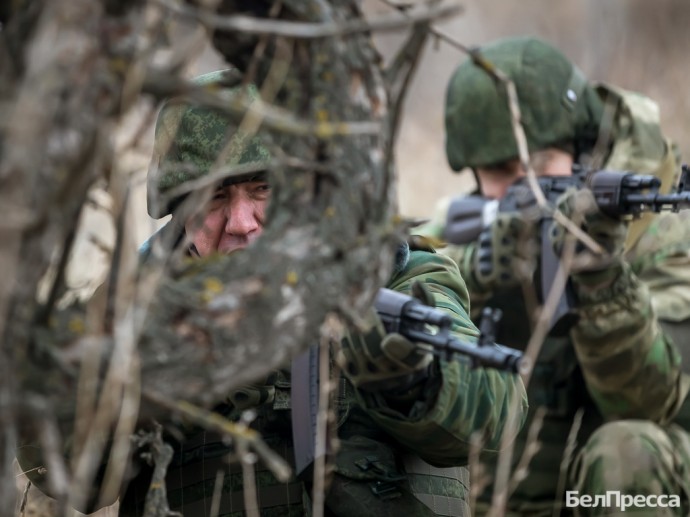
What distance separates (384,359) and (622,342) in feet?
8.48

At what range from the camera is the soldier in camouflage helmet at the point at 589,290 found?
5297 mm

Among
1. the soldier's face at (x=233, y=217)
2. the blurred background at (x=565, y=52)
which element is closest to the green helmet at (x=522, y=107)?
the soldier's face at (x=233, y=217)

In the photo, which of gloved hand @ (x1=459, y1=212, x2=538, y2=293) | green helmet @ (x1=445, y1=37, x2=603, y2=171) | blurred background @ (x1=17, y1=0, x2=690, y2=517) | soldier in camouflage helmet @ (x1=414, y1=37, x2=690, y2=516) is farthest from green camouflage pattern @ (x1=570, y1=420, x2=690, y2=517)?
blurred background @ (x1=17, y1=0, x2=690, y2=517)

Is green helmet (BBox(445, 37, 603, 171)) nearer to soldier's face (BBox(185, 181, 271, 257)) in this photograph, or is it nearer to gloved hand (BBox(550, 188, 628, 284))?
gloved hand (BBox(550, 188, 628, 284))

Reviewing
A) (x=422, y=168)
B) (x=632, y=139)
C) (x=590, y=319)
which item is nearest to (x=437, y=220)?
(x=632, y=139)

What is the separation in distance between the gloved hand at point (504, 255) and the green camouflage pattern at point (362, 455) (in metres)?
2.08

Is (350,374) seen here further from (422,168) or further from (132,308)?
(422,168)

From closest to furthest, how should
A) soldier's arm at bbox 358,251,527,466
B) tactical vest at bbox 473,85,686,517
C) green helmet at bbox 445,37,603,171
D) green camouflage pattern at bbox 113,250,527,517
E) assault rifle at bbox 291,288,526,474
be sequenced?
assault rifle at bbox 291,288,526,474 → soldier's arm at bbox 358,251,527,466 → green camouflage pattern at bbox 113,250,527,517 → tactical vest at bbox 473,85,686,517 → green helmet at bbox 445,37,603,171

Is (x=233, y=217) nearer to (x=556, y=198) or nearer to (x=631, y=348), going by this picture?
(x=556, y=198)

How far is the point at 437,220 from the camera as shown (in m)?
6.79

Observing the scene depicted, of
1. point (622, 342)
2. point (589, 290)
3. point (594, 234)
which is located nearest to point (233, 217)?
point (594, 234)

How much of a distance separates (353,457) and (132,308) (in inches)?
60.7

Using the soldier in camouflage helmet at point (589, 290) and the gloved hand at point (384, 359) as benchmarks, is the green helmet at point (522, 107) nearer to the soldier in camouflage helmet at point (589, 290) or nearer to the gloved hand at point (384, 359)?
the soldier in camouflage helmet at point (589, 290)

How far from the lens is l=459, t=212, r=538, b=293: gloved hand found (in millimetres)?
5770
